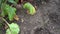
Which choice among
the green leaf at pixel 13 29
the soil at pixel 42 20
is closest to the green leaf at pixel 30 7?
the soil at pixel 42 20

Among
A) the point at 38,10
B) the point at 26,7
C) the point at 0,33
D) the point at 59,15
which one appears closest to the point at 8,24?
the point at 0,33

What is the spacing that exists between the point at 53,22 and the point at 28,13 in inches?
16.4

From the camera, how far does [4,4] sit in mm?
2775

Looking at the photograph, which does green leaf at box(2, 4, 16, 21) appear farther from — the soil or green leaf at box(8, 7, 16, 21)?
the soil

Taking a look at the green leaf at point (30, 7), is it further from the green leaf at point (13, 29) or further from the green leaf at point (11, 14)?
the green leaf at point (13, 29)

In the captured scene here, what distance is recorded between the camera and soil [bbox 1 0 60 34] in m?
2.89

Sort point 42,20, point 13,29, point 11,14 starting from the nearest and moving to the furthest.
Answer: point 13,29 → point 11,14 → point 42,20

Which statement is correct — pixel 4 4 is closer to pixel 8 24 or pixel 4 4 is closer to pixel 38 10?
pixel 8 24

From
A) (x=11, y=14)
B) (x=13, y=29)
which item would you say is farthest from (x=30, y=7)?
(x=13, y=29)

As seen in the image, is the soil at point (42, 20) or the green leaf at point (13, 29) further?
the soil at point (42, 20)

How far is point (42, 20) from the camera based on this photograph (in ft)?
9.87

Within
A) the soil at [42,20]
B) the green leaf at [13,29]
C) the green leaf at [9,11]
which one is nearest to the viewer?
the green leaf at [13,29]

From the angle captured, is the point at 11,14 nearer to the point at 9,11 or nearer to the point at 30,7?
the point at 9,11

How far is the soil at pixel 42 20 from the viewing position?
9.50 feet
